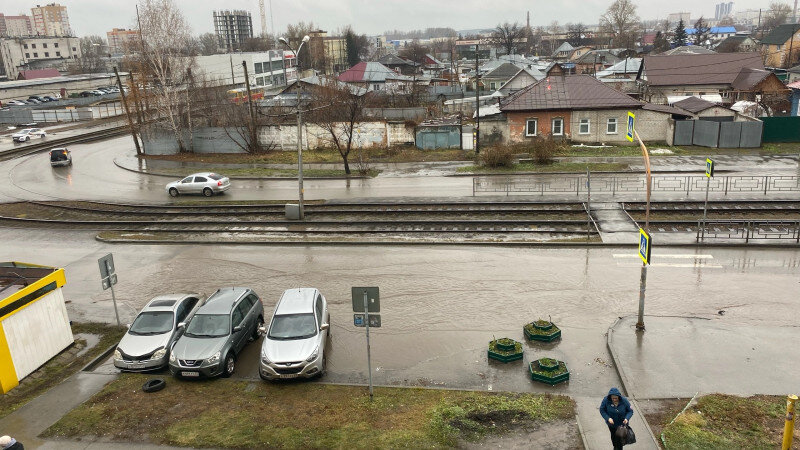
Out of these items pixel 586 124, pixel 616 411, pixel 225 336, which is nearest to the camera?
pixel 616 411

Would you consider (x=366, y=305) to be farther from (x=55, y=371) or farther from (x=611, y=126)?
(x=611, y=126)

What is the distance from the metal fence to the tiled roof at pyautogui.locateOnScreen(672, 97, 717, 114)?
39.4 ft

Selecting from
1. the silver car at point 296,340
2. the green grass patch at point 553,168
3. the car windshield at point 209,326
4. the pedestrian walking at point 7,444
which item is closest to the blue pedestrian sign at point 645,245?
the silver car at point 296,340

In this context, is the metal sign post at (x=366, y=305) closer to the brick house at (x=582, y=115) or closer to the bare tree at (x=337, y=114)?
the bare tree at (x=337, y=114)

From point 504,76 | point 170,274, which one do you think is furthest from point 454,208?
point 504,76

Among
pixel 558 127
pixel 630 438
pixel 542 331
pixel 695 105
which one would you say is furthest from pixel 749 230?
pixel 695 105

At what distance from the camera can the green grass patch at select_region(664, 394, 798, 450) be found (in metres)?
9.01

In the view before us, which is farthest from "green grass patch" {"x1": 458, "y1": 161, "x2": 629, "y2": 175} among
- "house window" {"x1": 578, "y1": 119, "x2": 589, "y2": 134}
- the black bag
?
the black bag

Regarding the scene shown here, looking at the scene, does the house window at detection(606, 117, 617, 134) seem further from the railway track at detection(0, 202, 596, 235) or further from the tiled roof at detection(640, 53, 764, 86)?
the tiled roof at detection(640, 53, 764, 86)

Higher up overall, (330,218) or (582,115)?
(582,115)

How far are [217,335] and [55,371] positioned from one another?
4.12 m

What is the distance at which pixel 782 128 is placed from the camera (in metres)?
36.1

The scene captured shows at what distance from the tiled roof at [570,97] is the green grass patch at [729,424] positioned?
29.9m

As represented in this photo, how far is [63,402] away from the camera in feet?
38.6
